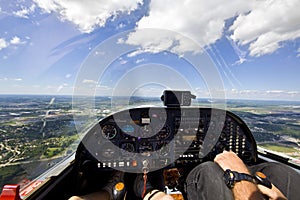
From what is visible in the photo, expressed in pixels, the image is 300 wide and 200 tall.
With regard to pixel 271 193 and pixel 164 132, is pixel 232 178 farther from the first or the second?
pixel 164 132

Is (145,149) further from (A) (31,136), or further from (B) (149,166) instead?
(A) (31,136)

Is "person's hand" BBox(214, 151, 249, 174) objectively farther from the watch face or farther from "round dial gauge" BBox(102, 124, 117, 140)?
"round dial gauge" BBox(102, 124, 117, 140)

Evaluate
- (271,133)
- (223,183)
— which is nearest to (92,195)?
(223,183)

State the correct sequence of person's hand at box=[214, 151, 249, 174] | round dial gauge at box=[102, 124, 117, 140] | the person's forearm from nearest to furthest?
the person's forearm, person's hand at box=[214, 151, 249, 174], round dial gauge at box=[102, 124, 117, 140]

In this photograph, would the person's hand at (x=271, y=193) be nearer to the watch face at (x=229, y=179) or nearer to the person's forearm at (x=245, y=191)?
the person's forearm at (x=245, y=191)

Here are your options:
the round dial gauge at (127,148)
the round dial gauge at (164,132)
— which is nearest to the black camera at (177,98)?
the round dial gauge at (164,132)

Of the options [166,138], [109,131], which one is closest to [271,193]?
[166,138]

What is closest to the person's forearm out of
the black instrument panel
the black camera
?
the black instrument panel
